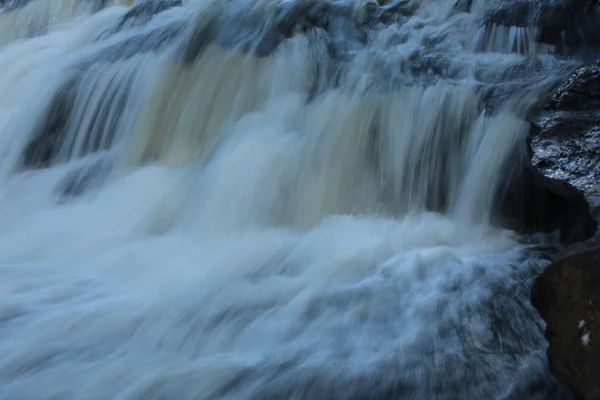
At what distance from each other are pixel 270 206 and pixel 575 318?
2.46 meters

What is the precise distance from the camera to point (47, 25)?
808 cm

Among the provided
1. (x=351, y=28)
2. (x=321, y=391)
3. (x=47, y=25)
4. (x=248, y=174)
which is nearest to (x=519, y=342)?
(x=321, y=391)

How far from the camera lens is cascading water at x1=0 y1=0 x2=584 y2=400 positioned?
2545mm

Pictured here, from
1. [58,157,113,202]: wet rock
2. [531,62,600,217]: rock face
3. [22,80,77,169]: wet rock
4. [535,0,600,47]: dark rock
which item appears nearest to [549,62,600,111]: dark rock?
[531,62,600,217]: rock face

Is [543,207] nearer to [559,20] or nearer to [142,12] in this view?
[559,20]

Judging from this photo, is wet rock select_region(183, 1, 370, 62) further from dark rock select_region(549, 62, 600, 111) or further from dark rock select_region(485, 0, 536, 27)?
dark rock select_region(549, 62, 600, 111)

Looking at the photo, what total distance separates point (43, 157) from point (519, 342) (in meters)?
4.29

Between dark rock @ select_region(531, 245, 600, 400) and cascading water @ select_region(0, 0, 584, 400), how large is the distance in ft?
1.06

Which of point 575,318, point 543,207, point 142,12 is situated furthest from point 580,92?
point 142,12

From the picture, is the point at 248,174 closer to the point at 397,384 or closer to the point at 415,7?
the point at 397,384

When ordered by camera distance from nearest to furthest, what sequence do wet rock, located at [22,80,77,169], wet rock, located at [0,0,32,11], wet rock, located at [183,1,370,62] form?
1. wet rock, located at [22,80,77,169]
2. wet rock, located at [183,1,370,62]
3. wet rock, located at [0,0,32,11]

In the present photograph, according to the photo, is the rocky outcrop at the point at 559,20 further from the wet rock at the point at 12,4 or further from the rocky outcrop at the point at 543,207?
the wet rock at the point at 12,4

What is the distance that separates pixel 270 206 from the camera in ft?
13.5

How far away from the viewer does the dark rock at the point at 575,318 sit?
1934mm
